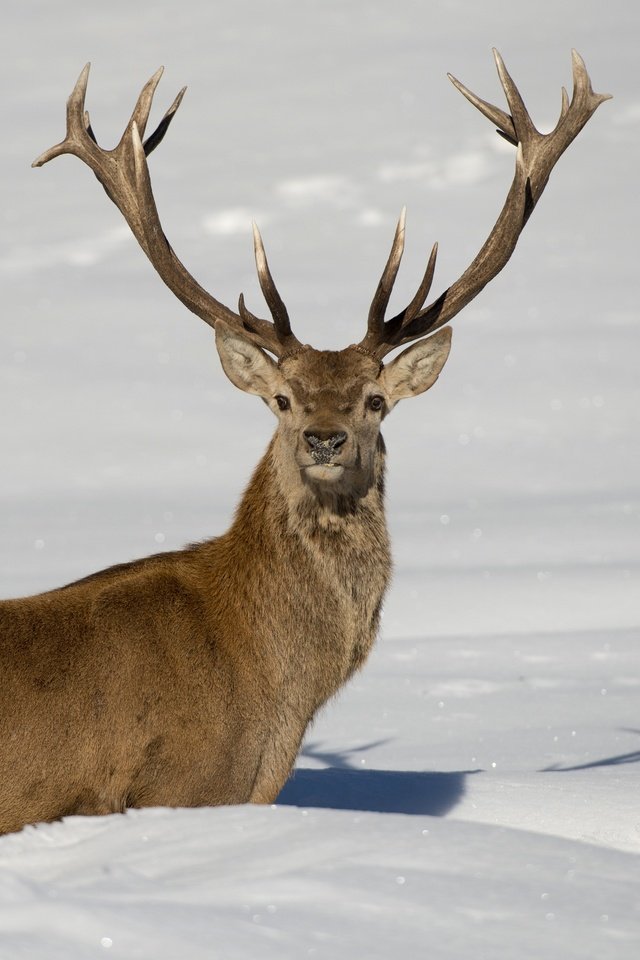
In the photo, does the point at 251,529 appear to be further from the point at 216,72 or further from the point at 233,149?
the point at 216,72

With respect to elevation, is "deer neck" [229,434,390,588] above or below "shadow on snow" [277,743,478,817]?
above

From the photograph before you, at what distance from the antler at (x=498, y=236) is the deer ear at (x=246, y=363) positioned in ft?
1.44

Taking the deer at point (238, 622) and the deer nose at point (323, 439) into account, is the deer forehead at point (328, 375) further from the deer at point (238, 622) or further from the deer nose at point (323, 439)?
the deer nose at point (323, 439)

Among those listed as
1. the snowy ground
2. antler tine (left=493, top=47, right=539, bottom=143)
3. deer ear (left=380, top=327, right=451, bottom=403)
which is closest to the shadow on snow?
the snowy ground

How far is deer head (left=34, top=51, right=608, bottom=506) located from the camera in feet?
21.2

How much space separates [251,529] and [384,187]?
2345 centimetres

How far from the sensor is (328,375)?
21.8ft

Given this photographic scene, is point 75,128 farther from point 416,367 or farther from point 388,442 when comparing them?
point 388,442

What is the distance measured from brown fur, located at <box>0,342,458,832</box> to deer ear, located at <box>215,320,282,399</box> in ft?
0.04

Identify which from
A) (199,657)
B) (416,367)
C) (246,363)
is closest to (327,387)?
(246,363)

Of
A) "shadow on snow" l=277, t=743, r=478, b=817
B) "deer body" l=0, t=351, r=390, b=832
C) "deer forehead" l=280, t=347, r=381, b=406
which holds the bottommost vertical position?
"shadow on snow" l=277, t=743, r=478, b=817

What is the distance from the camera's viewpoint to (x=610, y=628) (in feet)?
39.9

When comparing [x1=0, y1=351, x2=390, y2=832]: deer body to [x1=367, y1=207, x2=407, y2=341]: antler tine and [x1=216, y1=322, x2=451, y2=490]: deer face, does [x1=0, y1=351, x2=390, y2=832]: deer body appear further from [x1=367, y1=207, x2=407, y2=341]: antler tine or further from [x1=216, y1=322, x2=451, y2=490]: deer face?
[x1=367, y1=207, x2=407, y2=341]: antler tine

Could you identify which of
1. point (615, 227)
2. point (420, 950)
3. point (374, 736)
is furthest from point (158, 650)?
point (615, 227)
